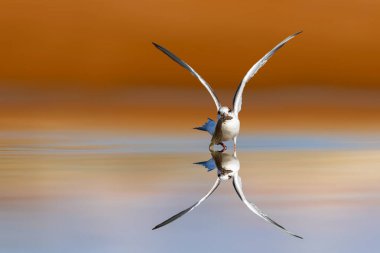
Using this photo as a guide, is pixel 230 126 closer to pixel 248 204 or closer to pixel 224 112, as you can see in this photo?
pixel 224 112

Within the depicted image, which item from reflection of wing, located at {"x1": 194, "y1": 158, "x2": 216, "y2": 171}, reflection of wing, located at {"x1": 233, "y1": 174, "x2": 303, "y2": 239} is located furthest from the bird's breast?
reflection of wing, located at {"x1": 233, "y1": 174, "x2": 303, "y2": 239}

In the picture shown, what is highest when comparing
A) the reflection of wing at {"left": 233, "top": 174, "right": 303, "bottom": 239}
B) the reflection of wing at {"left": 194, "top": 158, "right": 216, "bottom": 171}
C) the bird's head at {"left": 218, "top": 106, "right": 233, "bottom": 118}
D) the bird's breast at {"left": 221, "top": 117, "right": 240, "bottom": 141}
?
the bird's head at {"left": 218, "top": 106, "right": 233, "bottom": 118}

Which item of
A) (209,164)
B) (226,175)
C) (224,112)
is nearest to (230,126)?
(224,112)

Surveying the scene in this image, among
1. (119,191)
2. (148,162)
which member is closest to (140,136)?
(148,162)

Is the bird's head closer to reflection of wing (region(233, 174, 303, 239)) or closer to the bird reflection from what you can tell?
the bird reflection

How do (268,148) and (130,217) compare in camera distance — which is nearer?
(130,217)

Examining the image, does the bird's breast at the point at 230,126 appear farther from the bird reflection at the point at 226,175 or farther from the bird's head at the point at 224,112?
the bird reflection at the point at 226,175

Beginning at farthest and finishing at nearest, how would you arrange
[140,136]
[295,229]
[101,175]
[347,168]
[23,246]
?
[140,136], [347,168], [101,175], [295,229], [23,246]

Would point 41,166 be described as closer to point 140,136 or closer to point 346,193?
point 346,193

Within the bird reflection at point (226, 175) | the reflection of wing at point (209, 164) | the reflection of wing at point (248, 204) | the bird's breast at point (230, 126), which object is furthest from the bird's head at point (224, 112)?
the reflection of wing at point (248, 204)
